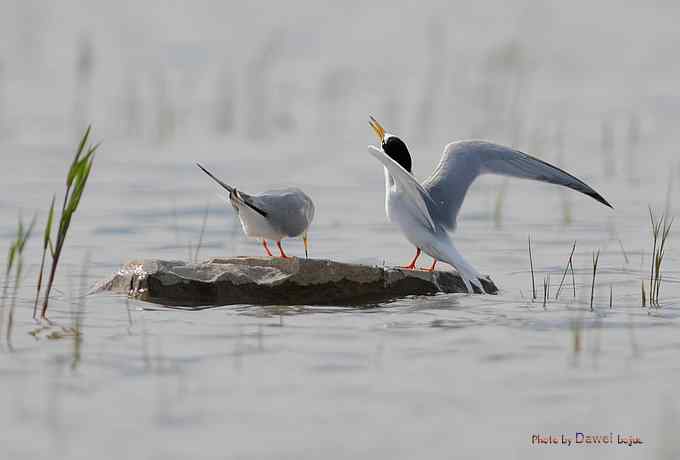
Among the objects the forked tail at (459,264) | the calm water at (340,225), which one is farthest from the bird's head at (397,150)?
the calm water at (340,225)

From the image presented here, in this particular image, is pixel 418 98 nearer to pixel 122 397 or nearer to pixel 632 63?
pixel 632 63

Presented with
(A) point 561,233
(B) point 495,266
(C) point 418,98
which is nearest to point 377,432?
(B) point 495,266

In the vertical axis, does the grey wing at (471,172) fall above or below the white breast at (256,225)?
above

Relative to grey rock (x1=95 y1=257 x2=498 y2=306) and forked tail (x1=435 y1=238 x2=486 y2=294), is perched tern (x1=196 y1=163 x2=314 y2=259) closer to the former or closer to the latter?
grey rock (x1=95 y1=257 x2=498 y2=306)

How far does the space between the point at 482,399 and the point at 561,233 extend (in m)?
5.62

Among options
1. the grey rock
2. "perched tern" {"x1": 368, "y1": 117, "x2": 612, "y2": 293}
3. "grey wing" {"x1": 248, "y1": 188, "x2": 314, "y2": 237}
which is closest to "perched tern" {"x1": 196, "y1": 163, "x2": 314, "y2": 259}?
"grey wing" {"x1": 248, "y1": 188, "x2": 314, "y2": 237}

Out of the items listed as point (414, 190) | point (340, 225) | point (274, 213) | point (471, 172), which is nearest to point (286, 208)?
point (274, 213)

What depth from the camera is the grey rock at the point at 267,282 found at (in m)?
6.39

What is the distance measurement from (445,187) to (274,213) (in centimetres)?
110

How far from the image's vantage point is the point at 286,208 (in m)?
6.82

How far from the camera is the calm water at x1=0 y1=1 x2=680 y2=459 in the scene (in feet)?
13.1

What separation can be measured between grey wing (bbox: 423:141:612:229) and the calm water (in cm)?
59

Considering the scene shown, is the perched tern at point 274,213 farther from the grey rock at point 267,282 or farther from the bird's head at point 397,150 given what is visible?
the bird's head at point 397,150

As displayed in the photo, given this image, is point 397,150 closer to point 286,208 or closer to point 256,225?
point 286,208
